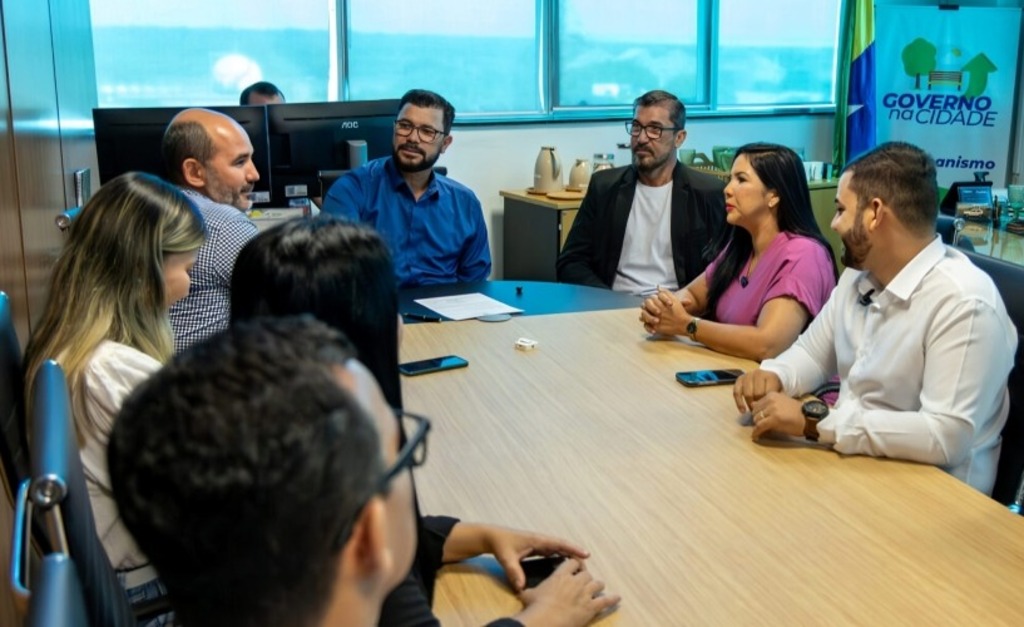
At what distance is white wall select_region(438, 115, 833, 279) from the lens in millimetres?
5285

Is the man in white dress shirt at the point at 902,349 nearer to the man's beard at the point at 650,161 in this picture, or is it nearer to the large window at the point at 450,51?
the man's beard at the point at 650,161

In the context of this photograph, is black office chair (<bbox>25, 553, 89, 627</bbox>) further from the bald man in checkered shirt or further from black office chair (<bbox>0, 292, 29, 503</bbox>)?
the bald man in checkered shirt

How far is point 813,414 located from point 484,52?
3.91 m

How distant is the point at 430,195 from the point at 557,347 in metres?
1.40

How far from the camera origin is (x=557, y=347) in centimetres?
248

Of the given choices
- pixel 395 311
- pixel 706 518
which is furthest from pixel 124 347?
pixel 706 518

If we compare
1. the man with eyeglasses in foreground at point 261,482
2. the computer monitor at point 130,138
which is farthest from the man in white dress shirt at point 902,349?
the computer monitor at point 130,138

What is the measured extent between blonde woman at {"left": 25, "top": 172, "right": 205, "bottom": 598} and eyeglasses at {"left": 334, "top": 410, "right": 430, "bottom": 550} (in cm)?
89

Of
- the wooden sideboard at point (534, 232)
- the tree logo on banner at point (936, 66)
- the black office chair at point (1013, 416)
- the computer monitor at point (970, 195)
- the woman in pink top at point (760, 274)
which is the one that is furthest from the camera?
the tree logo on banner at point (936, 66)

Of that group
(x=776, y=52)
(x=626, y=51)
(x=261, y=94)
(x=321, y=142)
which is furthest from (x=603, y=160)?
(x=321, y=142)

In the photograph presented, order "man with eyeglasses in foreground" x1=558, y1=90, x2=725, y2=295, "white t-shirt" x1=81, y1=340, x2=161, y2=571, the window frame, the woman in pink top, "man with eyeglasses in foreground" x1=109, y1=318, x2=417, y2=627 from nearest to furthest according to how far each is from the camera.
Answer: "man with eyeglasses in foreground" x1=109, y1=318, x2=417, y2=627 < "white t-shirt" x1=81, y1=340, x2=161, y2=571 < the woman in pink top < "man with eyeglasses in foreground" x1=558, y1=90, x2=725, y2=295 < the window frame

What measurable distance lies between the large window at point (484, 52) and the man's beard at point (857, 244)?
11.4 feet

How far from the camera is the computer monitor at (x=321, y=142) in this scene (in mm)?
3553

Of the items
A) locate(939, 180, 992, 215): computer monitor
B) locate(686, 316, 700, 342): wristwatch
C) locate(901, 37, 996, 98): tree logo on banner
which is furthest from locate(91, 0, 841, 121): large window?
locate(686, 316, 700, 342): wristwatch
